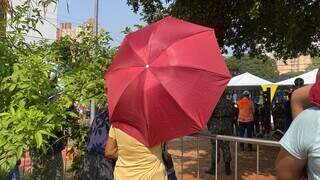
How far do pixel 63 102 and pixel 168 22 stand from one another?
111 cm

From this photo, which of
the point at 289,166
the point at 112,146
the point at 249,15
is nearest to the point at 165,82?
the point at 112,146

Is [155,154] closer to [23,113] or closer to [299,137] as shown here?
[23,113]

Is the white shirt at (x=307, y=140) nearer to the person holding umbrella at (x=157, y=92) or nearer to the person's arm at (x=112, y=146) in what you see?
the person holding umbrella at (x=157, y=92)

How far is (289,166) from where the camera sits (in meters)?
2.33

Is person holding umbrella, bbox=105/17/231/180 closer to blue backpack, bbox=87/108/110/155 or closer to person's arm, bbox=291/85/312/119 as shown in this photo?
blue backpack, bbox=87/108/110/155

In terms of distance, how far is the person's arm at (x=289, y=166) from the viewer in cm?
230

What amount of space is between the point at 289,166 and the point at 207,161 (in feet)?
24.1

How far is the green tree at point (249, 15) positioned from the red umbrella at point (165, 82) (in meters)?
4.72

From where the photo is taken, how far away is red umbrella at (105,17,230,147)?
11.8 ft

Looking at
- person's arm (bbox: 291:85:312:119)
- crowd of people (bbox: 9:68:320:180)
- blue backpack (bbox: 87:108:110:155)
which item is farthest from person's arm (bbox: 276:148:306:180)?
blue backpack (bbox: 87:108:110:155)

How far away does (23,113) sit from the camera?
12.6 feet

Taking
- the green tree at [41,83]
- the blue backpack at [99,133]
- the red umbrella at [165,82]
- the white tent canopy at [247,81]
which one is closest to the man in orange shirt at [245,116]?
the green tree at [41,83]

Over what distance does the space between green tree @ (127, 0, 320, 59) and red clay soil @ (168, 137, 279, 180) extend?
2231mm

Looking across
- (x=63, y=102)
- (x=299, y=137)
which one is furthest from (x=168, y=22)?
(x=299, y=137)
